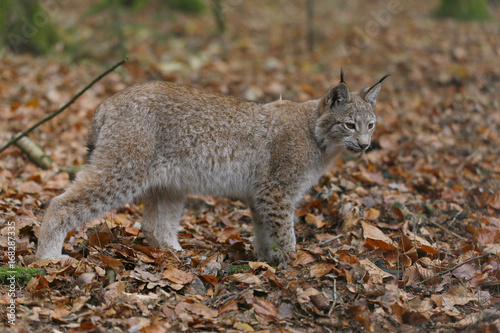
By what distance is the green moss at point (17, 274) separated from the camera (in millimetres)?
4207

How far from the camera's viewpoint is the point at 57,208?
4.82 m

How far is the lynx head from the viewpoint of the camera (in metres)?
5.60

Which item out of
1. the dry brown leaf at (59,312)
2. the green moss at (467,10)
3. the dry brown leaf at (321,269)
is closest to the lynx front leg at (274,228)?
the dry brown leaf at (321,269)

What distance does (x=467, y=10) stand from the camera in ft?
51.7

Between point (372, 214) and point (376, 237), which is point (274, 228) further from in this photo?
point (372, 214)

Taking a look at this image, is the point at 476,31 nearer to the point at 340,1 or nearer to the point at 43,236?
the point at 340,1

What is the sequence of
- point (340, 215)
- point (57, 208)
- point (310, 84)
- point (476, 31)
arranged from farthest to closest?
point (476, 31) → point (310, 84) → point (340, 215) → point (57, 208)

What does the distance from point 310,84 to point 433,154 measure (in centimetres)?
368

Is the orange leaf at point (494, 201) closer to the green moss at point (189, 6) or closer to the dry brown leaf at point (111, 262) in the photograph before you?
the dry brown leaf at point (111, 262)

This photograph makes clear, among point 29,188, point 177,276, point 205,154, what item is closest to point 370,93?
point 205,154

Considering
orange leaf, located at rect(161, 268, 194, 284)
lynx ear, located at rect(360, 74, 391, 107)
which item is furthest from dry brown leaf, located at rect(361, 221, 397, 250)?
orange leaf, located at rect(161, 268, 194, 284)

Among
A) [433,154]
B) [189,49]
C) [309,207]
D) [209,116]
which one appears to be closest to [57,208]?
[209,116]

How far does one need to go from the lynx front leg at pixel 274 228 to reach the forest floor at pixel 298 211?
0.66ft

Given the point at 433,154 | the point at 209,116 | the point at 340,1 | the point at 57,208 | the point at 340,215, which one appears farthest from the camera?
the point at 340,1
